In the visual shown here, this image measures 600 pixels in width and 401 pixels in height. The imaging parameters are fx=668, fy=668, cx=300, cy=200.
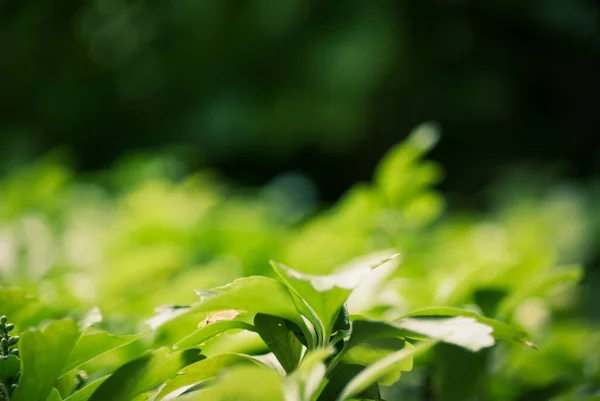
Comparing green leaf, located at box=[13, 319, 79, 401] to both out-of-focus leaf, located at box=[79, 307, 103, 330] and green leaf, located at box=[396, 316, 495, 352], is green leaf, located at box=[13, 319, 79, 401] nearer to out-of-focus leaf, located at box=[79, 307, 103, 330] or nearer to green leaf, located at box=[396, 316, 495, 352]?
out-of-focus leaf, located at box=[79, 307, 103, 330]

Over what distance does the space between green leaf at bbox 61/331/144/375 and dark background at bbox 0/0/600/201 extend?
3242 millimetres

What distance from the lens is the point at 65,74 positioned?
398 cm

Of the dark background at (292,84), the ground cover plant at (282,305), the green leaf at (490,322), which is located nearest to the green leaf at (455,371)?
the ground cover plant at (282,305)

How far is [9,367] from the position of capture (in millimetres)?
405

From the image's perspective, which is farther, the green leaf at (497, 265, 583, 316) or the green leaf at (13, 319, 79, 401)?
the green leaf at (497, 265, 583, 316)

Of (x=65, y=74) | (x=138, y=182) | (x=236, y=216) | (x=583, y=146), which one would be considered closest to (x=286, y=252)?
(x=236, y=216)

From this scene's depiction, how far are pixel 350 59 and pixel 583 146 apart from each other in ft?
6.51

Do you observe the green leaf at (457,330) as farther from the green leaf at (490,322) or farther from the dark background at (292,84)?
the dark background at (292,84)

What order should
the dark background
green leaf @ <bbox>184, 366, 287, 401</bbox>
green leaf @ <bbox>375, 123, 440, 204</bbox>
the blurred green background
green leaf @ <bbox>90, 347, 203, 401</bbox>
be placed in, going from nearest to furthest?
green leaf @ <bbox>184, 366, 287, 401</bbox> < green leaf @ <bbox>90, 347, 203, 401</bbox> < green leaf @ <bbox>375, 123, 440, 204</bbox> < the blurred green background < the dark background

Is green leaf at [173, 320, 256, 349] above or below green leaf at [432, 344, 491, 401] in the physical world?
above

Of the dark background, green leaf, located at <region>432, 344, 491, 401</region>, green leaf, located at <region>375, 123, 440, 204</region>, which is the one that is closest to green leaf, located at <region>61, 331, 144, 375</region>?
green leaf, located at <region>432, 344, 491, 401</region>

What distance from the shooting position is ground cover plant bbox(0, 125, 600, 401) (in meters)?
0.37

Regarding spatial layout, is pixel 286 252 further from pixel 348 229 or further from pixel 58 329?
pixel 58 329

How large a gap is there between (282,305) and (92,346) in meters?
0.13
